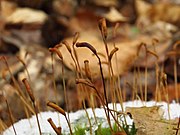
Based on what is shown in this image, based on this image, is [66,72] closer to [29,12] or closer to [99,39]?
[99,39]

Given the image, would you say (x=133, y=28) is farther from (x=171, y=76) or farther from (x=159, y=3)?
(x=171, y=76)

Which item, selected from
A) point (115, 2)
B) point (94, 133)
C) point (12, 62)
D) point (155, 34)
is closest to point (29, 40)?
point (12, 62)

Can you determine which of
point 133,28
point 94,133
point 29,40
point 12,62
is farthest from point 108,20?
point 94,133

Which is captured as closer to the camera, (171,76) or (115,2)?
(171,76)

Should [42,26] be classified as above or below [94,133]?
above

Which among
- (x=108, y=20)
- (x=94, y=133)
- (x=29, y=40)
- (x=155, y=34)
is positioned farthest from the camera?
(x=108, y=20)

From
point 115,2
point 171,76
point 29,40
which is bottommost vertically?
point 171,76

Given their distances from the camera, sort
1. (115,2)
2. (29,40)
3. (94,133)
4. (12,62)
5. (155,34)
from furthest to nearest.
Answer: (115,2) → (155,34) → (29,40) → (12,62) → (94,133)

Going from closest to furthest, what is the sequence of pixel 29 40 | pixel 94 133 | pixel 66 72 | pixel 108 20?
pixel 94 133 → pixel 66 72 → pixel 29 40 → pixel 108 20

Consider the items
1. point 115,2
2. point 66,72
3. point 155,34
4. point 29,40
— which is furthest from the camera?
point 115,2
